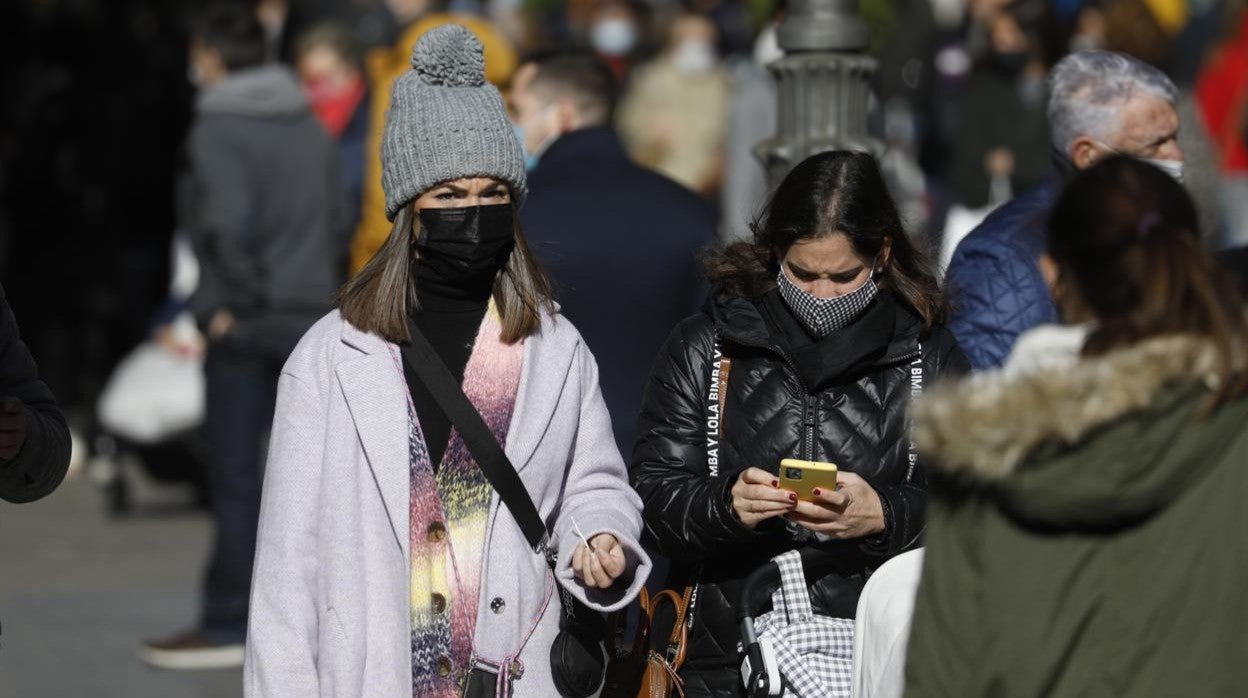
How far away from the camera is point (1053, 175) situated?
542 centimetres

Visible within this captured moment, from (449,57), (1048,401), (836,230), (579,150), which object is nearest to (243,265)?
(579,150)

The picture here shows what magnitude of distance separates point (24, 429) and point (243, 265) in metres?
4.24

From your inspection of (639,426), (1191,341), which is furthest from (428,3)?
(1191,341)

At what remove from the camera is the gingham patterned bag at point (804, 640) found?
398 centimetres

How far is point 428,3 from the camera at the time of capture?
12.7 m

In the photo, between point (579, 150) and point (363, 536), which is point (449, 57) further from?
point (579, 150)

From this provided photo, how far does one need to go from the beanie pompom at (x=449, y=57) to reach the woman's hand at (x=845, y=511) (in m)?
1.05

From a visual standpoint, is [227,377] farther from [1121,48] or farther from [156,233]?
[156,233]

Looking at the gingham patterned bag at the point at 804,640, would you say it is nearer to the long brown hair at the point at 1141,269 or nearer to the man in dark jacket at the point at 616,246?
the long brown hair at the point at 1141,269

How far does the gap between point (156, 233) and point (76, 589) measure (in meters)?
4.97

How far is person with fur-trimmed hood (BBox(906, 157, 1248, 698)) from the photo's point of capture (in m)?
2.98

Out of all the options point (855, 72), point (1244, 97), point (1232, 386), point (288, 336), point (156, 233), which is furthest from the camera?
point (156, 233)

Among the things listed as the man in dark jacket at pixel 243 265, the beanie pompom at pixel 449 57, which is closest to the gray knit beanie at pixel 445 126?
the beanie pompom at pixel 449 57

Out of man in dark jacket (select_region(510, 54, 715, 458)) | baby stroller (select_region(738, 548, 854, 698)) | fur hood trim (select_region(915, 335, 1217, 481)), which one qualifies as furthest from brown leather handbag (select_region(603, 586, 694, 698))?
man in dark jacket (select_region(510, 54, 715, 458))
